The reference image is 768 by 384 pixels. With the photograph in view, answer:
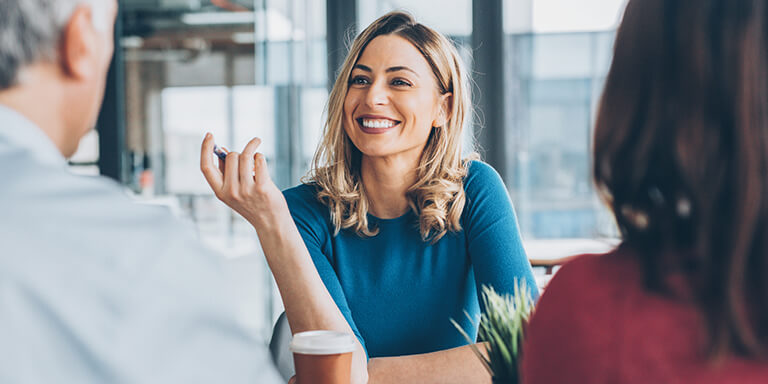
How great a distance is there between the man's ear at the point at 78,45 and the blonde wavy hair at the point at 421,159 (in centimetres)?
89

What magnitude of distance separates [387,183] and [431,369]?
596 mm

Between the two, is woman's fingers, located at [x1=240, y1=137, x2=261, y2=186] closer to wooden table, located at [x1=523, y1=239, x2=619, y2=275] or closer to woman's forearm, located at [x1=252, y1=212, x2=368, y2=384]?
woman's forearm, located at [x1=252, y1=212, x2=368, y2=384]

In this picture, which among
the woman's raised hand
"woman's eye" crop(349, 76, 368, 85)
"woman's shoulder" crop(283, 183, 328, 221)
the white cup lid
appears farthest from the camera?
"woman's eye" crop(349, 76, 368, 85)

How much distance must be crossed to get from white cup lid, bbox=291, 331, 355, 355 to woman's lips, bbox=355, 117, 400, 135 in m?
0.90

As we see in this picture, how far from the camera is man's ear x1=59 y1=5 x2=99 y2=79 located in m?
0.66

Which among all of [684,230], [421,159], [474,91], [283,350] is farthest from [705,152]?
[474,91]

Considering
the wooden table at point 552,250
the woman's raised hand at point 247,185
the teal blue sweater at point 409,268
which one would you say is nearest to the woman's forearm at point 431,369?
the teal blue sweater at point 409,268

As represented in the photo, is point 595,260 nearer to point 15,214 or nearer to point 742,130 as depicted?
point 742,130

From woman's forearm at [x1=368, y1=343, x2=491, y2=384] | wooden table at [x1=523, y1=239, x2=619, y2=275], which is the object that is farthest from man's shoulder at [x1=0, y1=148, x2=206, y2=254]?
wooden table at [x1=523, y1=239, x2=619, y2=275]

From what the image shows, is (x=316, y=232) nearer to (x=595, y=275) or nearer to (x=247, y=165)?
(x=247, y=165)

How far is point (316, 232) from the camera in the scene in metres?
1.49

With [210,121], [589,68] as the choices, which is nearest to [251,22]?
[210,121]

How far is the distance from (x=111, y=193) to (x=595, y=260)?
496mm

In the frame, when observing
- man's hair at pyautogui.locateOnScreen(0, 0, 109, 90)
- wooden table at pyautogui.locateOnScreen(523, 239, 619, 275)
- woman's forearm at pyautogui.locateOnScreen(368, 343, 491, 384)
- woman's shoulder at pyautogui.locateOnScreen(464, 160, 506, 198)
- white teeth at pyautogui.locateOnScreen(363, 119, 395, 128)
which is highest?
man's hair at pyautogui.locateOnScreen(0, 0, 109, 90)
